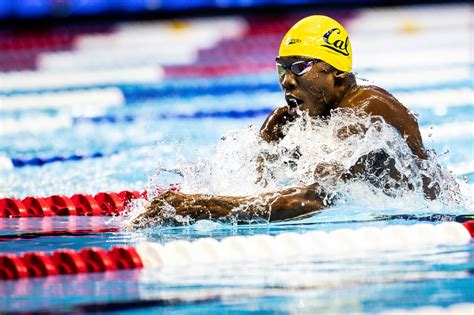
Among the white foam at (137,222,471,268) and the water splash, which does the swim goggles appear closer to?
the water splash

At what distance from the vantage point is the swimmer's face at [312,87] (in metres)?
4.96

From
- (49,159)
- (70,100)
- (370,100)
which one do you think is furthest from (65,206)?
(70,100)

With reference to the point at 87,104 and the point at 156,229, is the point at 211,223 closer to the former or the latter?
the point at 156,229

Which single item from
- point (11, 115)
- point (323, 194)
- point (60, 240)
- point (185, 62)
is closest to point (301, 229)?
point (323, 194)

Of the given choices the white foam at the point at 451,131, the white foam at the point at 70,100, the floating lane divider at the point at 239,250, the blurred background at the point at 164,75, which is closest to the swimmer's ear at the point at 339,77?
the floating lane divider at the point at 239,250

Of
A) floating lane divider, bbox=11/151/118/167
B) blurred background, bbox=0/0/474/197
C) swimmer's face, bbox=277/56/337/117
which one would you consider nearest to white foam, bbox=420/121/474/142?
blurred background, bbox=0/0/474/197

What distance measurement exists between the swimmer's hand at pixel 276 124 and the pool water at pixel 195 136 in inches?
15.4

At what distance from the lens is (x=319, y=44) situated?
503cm

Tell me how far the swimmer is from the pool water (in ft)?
0.29

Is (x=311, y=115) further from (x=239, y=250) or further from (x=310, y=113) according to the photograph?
(x=239, y=250)

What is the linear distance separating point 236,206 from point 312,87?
33.2 inches

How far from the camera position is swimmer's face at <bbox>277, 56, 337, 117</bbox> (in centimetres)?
496

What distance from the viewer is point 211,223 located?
15.1 ft

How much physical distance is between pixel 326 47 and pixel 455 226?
1217mm
